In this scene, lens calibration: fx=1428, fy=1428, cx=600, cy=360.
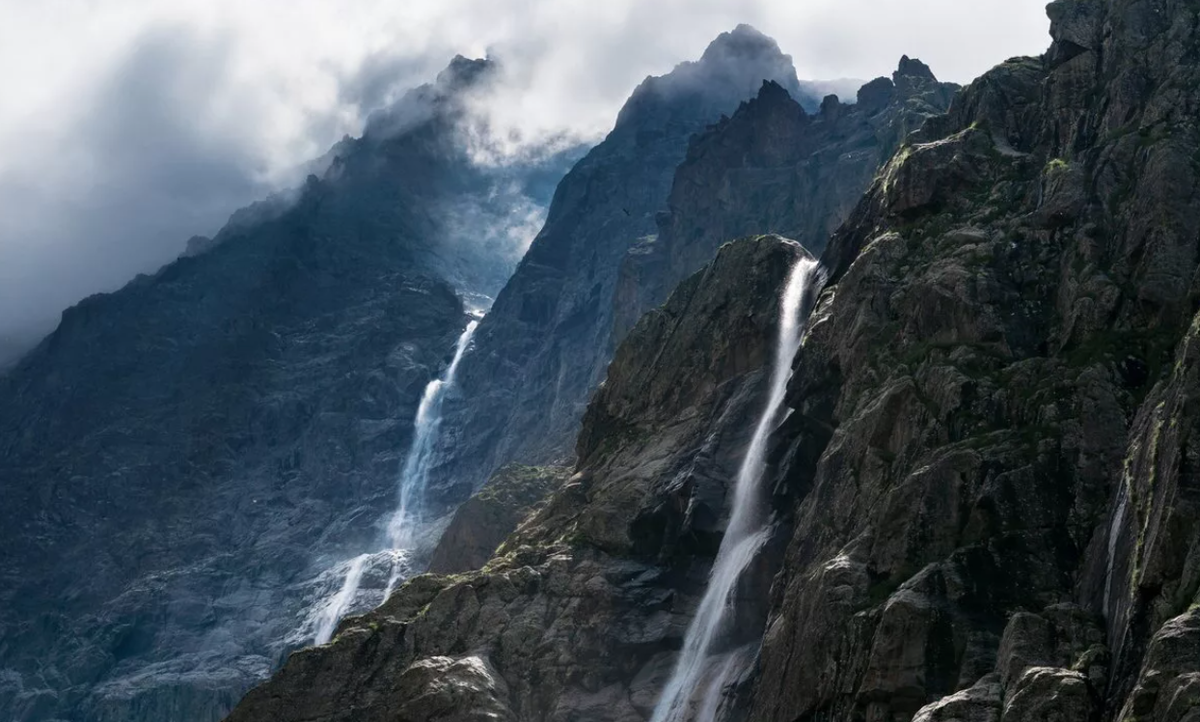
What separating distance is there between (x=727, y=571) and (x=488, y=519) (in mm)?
62687

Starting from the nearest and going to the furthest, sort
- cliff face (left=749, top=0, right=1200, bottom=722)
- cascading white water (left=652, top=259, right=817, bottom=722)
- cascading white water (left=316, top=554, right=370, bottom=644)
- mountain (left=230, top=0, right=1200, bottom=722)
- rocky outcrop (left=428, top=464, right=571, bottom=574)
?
cliff face (left=749, top=0, right=1200, bottom=722) < mountain (left=230, top=0, right=1200, bottom=722) < cascading white water (left=652, top=259, right=817, bottom=722) < rocky outcrop (left=428, top=464, right=571, bottom=574) < cascading white water (left=316, top=554, right=370, bottom=644)

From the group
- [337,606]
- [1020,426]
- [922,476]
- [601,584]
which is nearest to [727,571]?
[601,584]

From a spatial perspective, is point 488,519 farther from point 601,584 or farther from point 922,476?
point 922,476

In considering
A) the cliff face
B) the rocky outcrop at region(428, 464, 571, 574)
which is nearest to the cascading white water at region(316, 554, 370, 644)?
the rocky outcrop at region(428, 464, 571, 574)

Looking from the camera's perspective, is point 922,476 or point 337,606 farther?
point 337,606

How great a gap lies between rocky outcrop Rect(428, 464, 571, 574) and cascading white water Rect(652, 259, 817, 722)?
50667mm

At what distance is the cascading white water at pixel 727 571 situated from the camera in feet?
242

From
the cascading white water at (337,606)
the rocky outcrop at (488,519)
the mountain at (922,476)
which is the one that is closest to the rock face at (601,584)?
the mountain at (922,476)

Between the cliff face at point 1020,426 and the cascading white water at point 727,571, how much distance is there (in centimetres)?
362

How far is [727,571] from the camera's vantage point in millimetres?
80750

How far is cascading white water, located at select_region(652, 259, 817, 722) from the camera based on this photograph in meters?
73.9

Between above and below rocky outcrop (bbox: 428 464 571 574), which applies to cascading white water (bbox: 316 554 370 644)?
below

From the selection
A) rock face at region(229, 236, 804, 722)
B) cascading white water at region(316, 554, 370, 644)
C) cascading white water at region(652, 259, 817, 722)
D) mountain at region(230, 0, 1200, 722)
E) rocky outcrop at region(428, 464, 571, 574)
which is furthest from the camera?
cascading white water at region(316, 554, 370, 644)

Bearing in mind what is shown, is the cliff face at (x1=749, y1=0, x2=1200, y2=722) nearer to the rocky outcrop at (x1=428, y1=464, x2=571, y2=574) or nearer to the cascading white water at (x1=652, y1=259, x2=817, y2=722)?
the cascading white water at (x1=652, y1=259, x2=817, y2=722)
